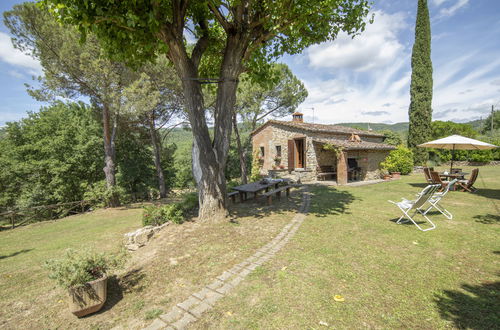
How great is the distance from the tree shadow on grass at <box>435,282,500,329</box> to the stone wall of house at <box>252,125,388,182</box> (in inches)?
454

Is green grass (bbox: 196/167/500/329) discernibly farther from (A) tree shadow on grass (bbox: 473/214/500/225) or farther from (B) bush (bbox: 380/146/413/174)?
(B) bush (bbox: 380/146/413/174)

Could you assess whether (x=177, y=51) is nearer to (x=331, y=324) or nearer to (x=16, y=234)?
(x=331, y=324)

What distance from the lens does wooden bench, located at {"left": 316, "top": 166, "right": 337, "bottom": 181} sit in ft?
47.9

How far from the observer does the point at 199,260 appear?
12.6ft

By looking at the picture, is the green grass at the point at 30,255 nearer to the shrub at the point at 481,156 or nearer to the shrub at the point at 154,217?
the shrub at the point at 154,217

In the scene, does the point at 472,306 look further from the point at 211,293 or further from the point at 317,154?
the point at 317,154

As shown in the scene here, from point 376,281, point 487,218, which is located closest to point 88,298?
point 376,281

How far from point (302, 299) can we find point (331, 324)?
0.47 meters

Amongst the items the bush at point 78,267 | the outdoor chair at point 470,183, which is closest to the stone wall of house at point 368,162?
the outdoor chair at point 470,183

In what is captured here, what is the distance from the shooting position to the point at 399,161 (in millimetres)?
16047

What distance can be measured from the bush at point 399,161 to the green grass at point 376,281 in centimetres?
1084

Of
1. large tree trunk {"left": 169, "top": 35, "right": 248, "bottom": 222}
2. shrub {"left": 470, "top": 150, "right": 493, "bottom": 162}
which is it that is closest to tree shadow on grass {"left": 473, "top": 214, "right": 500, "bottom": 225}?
large tree trunk {"left": 169, "top": 35, "right": 248, "bottom": 222}

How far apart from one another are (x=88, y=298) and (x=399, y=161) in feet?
63.2

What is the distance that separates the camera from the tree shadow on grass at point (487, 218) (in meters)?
5.41
